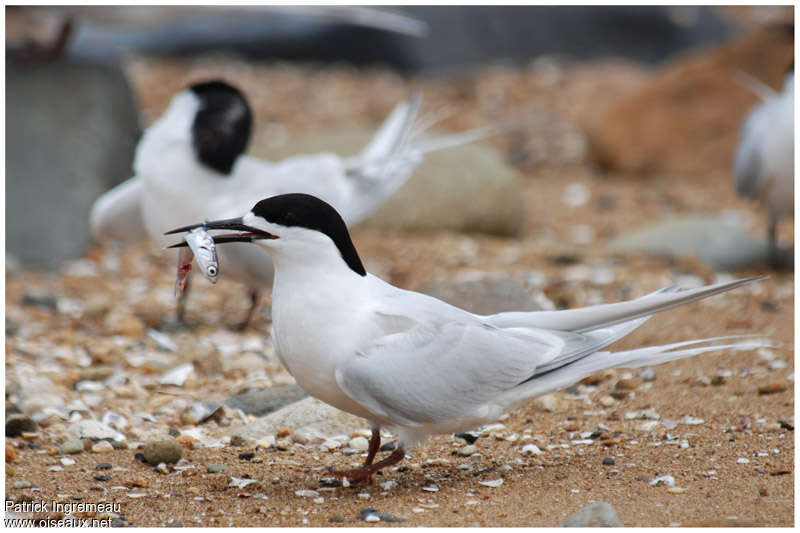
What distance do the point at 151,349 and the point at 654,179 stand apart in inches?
215

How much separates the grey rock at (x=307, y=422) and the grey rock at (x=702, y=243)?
10.1 feet

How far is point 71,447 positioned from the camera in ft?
11.3

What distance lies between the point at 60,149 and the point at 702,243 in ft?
12.5

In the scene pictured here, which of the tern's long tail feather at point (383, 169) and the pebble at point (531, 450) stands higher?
the tern's long tail feather at point (383, 169)

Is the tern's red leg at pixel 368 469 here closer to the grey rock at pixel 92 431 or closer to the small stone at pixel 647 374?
the grey rock at pixel 92 431

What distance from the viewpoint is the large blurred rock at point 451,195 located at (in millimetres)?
7141

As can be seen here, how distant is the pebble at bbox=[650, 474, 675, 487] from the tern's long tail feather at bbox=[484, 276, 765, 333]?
44cm

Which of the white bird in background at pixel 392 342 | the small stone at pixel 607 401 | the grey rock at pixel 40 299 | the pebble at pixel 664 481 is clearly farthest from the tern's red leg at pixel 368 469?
the grey rock at pixel 40 299

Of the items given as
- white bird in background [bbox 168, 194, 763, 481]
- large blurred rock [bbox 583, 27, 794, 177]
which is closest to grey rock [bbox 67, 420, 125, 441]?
white bird in background [bbox 168, 194, 763, 481]

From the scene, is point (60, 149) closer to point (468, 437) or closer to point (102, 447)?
point (102, 447)

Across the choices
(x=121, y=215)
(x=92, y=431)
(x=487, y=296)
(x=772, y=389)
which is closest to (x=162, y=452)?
(x=92, y=431)

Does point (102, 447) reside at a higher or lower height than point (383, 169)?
lower

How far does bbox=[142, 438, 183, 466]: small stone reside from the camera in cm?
332

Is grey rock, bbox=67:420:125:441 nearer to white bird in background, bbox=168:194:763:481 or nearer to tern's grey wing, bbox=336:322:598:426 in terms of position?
white bird in background, bbox=168:194:763:481
